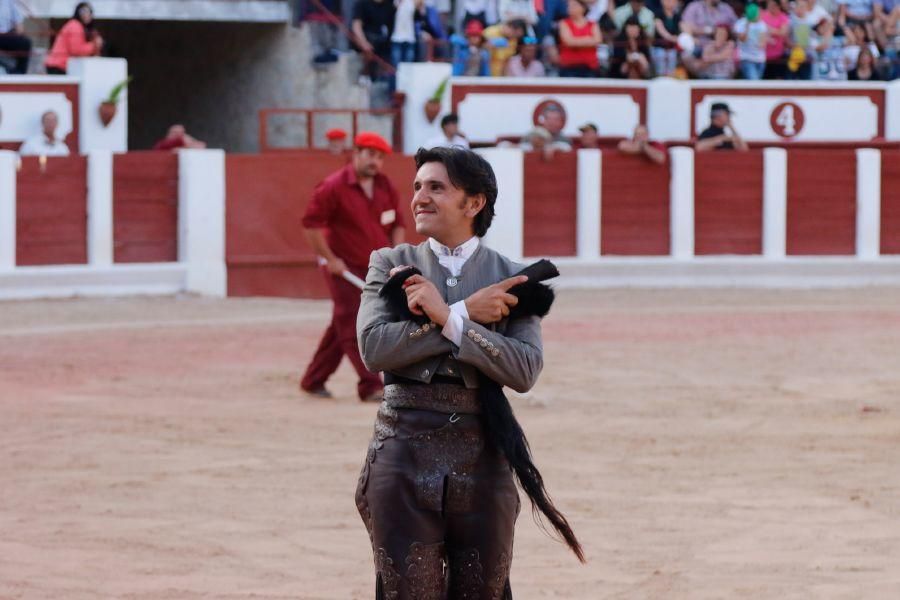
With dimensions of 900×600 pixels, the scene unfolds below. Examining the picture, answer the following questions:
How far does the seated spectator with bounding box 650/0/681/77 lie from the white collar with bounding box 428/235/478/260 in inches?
597

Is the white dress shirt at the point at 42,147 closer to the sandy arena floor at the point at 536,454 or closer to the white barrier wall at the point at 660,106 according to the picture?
the sandy arena floor at the point at 536,454

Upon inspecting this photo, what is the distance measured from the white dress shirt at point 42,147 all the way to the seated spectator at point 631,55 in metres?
5.86

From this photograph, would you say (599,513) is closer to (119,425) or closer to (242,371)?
(119,425)

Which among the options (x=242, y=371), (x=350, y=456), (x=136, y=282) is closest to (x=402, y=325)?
(x=350, y=456)

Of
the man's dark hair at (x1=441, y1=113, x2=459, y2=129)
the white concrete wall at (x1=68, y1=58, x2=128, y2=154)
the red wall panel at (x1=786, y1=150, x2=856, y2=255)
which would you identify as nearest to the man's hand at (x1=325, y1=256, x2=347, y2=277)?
the man's dark hair at (x1=441, y1=113, x2=459, y2=129)

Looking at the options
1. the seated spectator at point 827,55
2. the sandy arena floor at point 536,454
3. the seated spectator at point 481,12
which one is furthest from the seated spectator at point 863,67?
the sandy arena floor at point 536,454

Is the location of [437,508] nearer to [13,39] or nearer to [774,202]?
[13,39]

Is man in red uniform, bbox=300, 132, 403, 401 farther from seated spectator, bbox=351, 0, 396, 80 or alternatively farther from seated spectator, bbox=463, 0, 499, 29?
seated spectator, bbox=463, 0, 499, 29

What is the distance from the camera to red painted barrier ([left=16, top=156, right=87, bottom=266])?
15141 mm

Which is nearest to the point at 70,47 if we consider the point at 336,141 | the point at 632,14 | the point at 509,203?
the point at 336,141

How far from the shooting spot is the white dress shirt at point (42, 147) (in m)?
15.4

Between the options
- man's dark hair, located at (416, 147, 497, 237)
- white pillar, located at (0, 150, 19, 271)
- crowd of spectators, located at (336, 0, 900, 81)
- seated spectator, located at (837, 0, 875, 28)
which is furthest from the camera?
seated spectator, located at (837, 0, 875, 28)

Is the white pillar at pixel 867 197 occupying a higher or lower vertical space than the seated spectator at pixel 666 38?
lower


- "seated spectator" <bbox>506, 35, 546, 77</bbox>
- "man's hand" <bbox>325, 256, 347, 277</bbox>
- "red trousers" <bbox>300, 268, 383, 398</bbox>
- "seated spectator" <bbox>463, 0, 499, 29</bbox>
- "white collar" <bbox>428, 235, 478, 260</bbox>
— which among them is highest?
"seated spectator" <bbox>463, 0, 499, 29</bbox>
